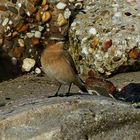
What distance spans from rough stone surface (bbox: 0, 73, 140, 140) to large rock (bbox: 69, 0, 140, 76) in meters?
3.26

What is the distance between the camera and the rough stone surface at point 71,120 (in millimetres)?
5504

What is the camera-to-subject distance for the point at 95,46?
30.8 ft

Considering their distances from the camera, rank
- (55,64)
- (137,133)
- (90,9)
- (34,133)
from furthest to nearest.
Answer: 1. (90,9)
2. (55,64)
3. (137,133)
4. (34,133)

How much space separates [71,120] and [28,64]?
3.95m

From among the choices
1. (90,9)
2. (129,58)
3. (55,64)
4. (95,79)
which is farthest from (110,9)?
(55,64)

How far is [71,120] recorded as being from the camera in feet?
18.3

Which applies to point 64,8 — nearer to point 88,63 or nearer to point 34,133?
point 88,63

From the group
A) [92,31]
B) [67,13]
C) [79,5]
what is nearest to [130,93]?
[92,31]

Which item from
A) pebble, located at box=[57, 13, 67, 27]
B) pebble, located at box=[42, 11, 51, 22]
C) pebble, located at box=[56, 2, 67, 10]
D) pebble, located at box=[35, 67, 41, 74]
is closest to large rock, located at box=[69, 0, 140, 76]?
pebble, located at box=[57, 13, 67, 27]

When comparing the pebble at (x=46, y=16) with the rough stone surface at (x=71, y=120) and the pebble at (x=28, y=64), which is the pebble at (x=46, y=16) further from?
the rough stone surface at (x=71, y=120)

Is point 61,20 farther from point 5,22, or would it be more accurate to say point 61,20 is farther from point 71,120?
point 71,120

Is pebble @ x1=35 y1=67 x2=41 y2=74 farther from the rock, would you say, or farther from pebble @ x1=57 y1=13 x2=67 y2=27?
the rock

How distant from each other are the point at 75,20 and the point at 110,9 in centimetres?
55

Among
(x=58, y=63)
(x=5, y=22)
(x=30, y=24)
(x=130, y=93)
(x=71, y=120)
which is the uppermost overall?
(x=71, y=120)
